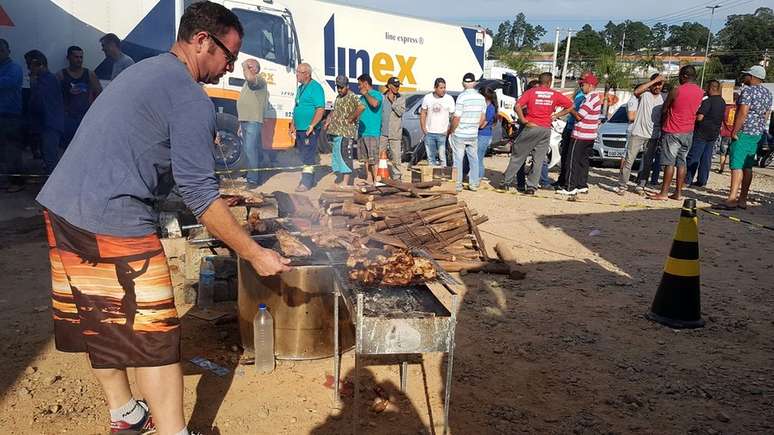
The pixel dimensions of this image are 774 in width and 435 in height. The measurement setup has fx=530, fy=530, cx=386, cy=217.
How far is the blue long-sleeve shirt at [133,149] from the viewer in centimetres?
237

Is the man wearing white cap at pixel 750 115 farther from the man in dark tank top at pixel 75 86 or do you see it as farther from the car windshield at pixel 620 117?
the man in dark tank top at pixel 75 86

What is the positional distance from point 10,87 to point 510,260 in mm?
8506

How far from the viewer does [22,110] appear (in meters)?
9.29

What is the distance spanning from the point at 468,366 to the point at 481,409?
22.3 inches

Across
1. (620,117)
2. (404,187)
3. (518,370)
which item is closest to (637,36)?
(620,117)

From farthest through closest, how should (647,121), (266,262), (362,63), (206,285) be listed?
(362,63) < (647,121) < (206,285) < (266,262)

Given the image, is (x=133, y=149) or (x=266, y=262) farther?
(x=266, y=262)

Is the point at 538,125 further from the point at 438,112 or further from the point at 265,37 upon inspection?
the point at 265,37

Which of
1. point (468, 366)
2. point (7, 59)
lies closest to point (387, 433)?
point (468, 366)

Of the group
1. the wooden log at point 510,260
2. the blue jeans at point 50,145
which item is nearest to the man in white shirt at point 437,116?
the wooden log at point 510,260

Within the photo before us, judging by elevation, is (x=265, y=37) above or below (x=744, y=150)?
above

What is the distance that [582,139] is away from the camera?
10180 millimetres

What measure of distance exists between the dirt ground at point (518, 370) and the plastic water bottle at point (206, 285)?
279mm

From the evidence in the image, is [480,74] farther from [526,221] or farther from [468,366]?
[468,366]
